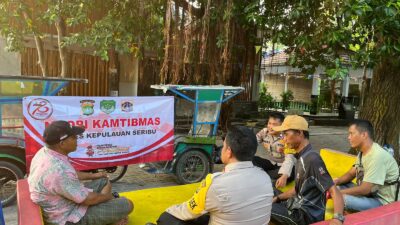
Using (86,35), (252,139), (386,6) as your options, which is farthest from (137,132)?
(386,6)

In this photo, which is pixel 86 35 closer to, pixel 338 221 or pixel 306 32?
pixel 306 32

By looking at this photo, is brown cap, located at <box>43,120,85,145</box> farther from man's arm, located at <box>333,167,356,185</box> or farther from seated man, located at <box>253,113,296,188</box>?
man's arm, located at <box>333,167,356,185</box>

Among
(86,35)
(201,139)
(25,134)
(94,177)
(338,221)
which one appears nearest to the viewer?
(338,221)

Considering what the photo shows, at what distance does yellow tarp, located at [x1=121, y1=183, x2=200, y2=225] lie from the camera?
369cm

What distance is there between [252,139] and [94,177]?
77.1 inches

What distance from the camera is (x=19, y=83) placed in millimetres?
4680

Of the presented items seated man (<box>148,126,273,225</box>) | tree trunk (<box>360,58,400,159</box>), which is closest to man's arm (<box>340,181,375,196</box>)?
seated man (<box>148,126,273,225</box>)

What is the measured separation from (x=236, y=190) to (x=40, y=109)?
3.35 m

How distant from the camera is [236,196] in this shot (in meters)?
2.21

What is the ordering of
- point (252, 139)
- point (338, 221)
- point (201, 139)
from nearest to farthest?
point (252, 139) < point (338, 221) < point (201, 139)

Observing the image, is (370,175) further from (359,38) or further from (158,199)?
(359,38)

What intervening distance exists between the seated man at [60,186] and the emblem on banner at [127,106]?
225 centimetres

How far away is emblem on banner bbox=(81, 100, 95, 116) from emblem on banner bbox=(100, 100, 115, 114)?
0.14 metres

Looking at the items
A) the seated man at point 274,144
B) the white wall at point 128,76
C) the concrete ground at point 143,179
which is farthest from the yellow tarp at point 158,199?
the white wall at point 128,76
